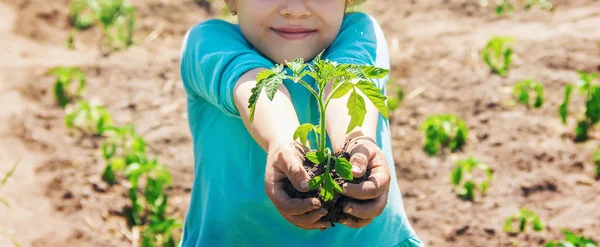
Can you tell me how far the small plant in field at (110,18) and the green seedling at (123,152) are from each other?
1.38 meters

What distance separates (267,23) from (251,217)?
0.58 metres

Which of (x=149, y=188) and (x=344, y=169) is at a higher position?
(x=344, y=169)

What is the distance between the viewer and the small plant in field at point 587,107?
4.23 m

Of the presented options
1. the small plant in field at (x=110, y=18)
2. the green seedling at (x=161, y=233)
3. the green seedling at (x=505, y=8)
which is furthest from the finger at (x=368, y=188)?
the green seedling at (x=505, y=8)

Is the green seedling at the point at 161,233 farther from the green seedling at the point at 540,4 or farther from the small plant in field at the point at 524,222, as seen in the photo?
the green seedling at the point at 540,4

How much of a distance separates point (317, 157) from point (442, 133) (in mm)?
2375

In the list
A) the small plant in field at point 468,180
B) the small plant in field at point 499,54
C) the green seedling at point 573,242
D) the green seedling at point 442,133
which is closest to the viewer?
the green seedling at point 573,242

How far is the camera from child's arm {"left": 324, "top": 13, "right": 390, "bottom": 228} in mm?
1889

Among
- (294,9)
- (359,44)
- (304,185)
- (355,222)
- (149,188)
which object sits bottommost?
(149,188)

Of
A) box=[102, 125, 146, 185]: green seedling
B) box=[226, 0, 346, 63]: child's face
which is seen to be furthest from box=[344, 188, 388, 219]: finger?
box=[102, 125, 146, 185]: green seedling

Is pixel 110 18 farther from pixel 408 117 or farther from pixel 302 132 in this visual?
pixel 302 132

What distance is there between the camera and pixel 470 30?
5.54 m

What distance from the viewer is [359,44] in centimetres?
251

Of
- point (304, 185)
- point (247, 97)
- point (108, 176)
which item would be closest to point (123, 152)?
point (108, 176)
